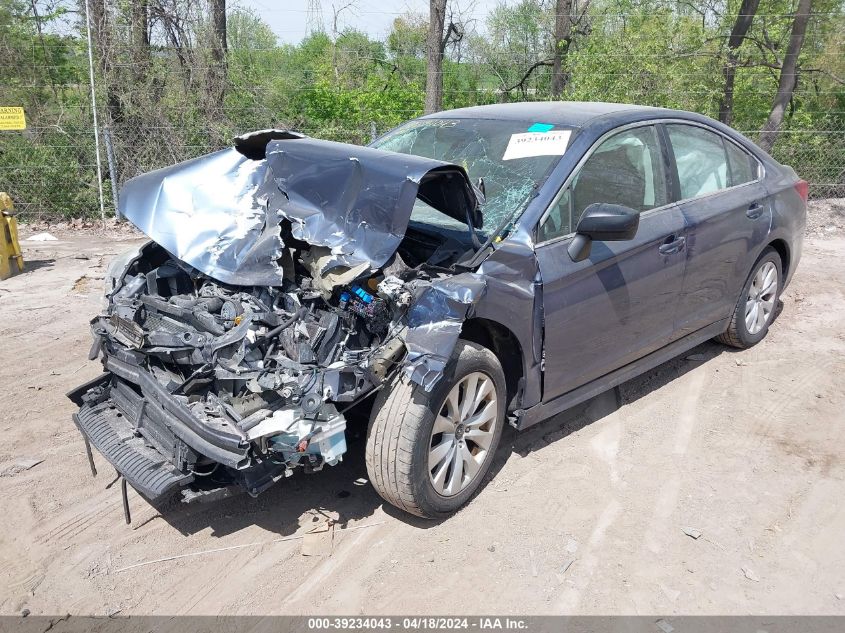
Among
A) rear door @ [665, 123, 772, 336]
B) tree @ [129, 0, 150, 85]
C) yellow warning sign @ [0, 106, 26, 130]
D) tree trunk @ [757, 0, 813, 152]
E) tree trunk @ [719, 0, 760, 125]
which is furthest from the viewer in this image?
tree trunk @ [719, 0, 760, 125]

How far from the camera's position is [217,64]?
1086 cm

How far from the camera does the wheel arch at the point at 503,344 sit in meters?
3.55

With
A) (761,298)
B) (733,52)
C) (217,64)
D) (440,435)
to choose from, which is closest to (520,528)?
(440,435)

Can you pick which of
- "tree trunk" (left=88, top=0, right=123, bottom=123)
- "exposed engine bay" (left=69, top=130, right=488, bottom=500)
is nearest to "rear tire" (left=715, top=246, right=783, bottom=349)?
"exposed engine bay" (left=69, top=130, right=488, bottom=500)

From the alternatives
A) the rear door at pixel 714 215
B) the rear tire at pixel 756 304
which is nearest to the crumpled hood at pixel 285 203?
the rear door at pixel 714 215

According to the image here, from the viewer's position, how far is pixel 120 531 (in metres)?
3.44

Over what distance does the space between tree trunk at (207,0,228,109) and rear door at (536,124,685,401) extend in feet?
26.9

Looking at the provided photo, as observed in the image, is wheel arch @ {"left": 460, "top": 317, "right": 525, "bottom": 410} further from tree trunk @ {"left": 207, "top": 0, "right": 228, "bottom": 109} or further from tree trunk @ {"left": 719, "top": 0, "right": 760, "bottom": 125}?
tree trunk @ {"left": 719, "top": 0, "right": 760, "bottom": 125}

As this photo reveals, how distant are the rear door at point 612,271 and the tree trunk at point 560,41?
9880 millimetres

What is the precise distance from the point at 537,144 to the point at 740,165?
77.8 inches

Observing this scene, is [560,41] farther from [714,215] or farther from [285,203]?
[285,203]

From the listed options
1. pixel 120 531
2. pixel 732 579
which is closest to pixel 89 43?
pixel 120 531

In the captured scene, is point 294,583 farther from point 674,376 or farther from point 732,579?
point 674,376

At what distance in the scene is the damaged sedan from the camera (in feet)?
10.2
